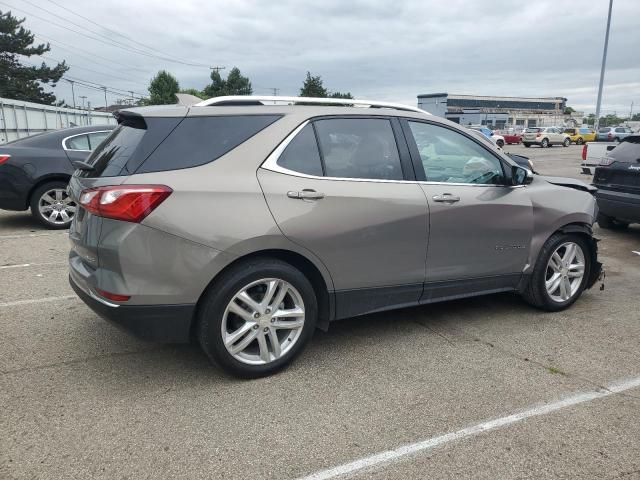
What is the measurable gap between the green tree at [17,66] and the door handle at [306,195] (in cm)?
5270

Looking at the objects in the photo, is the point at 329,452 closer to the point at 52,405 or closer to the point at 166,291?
the point at 166,291

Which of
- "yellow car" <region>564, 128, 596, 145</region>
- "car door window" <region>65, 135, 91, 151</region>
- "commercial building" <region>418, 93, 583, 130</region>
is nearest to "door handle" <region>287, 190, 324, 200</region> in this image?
"car door window" <region>65, 135, 91, 151</region>

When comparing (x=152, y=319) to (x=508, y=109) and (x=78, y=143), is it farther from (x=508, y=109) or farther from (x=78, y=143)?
(x=508, y=109)

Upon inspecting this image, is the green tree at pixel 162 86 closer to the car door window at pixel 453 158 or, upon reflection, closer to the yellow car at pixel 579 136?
the yellow car at pixel 579 136

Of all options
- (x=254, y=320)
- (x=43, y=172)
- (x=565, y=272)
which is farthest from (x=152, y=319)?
(x=43, y=172)

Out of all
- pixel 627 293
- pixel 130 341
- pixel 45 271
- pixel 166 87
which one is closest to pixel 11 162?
pixel 45 271

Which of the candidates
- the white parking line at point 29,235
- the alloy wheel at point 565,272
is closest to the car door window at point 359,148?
the alloy wheel at point 565,272

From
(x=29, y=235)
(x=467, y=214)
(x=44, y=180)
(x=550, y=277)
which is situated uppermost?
(x=467, y=214)

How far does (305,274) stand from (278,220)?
19.8 inches

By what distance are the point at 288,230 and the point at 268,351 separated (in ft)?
2.64

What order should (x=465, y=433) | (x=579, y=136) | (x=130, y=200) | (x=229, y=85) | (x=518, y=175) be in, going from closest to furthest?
(x=465, y=433)
(x=130, y=200)
(x=518, y=175)
(x=579, y=136)
(x=229, y=85)

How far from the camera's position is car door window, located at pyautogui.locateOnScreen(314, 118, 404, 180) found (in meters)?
3.67

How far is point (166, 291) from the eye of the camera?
10.2 feet

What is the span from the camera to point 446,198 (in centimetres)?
400
